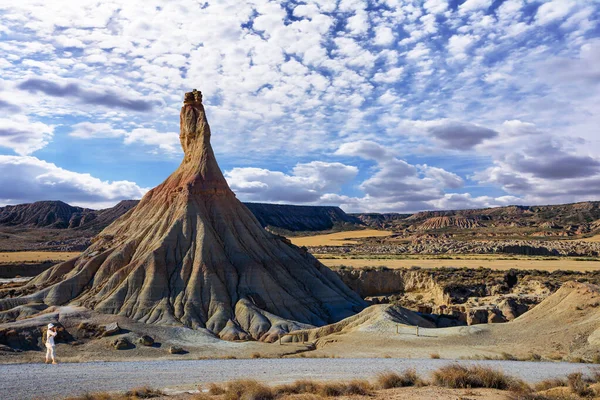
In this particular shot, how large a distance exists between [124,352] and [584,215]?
183m

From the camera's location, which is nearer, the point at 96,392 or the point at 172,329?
the point at 96,392

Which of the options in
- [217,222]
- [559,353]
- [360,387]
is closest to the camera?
[360,387]

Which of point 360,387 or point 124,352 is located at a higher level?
point 360,387

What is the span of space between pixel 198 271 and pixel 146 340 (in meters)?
8.01

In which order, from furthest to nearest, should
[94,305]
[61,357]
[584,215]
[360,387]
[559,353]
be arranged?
[584,215], [94,305], [61,357], [559,353], [360,387]

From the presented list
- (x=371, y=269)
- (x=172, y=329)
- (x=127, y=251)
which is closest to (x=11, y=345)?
(x=172, y=329)

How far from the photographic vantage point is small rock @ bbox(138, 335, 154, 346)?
2769cm

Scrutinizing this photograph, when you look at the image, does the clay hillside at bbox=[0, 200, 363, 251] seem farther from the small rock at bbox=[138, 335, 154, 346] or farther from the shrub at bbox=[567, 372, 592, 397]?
the shrub at bbox=[567, 372, 592, 397]

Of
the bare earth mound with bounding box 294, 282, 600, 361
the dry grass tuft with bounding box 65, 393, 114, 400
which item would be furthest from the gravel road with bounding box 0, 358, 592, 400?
the bare earth mound with bounding box 294, 282, 600, 361

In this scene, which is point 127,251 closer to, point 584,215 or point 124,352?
point 124,352

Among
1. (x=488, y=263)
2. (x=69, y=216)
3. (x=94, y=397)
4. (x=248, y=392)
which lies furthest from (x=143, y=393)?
(x=69, y=216)

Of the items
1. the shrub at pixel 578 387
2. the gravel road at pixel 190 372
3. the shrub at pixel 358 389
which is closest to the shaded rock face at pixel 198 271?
the gravel road at pixel 190 372

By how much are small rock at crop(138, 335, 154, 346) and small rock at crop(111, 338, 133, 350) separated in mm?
597

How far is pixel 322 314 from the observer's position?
36.6 m
